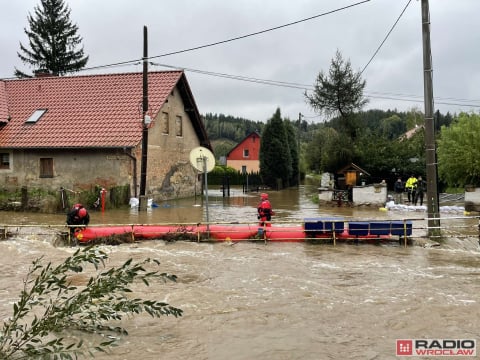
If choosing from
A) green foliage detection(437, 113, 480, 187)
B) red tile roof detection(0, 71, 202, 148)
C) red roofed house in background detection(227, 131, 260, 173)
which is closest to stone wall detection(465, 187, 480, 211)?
green foliage detection(437, 113, 480, 187)

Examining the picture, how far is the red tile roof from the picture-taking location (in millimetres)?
23062

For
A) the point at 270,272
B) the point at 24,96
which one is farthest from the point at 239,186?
the point at 270,272

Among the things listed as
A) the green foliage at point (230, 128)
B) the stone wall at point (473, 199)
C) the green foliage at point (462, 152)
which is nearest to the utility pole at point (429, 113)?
the stone wall at point (473, 199)

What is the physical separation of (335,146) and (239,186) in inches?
745

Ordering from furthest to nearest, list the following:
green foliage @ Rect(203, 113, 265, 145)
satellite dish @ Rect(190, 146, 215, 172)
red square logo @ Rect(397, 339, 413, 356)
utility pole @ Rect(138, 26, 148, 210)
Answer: green foliage @ Rect(203, 113, 265, 145), utility pole @ Rect(138, 26, 148, 210), satellite dish @ Rect(190, 146, 215, 172), red square logo @ Rect(397, 339, 413, 356)

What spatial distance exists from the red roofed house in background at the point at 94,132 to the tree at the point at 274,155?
45.9 ft

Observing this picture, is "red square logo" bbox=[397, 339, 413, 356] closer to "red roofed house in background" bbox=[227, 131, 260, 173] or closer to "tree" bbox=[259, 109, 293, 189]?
"tree" bbox=[259, 109, 293, 189]

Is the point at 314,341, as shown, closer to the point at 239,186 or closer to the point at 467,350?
the point at 467,350

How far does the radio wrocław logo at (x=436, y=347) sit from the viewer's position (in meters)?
6.28

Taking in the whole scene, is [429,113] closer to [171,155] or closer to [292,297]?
[292,297]

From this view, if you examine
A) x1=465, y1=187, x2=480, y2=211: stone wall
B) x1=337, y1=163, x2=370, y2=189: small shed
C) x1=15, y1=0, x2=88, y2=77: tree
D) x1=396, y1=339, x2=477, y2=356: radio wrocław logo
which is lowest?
x1=396, y1=339, x2=477, y2=356: radio wrocław logo

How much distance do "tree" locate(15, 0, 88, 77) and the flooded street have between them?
3438cm

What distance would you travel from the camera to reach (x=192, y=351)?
6344mm

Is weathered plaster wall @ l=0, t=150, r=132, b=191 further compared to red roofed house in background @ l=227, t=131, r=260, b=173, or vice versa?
red roofed house in background @ l=227, t=131, r=260, b=173
